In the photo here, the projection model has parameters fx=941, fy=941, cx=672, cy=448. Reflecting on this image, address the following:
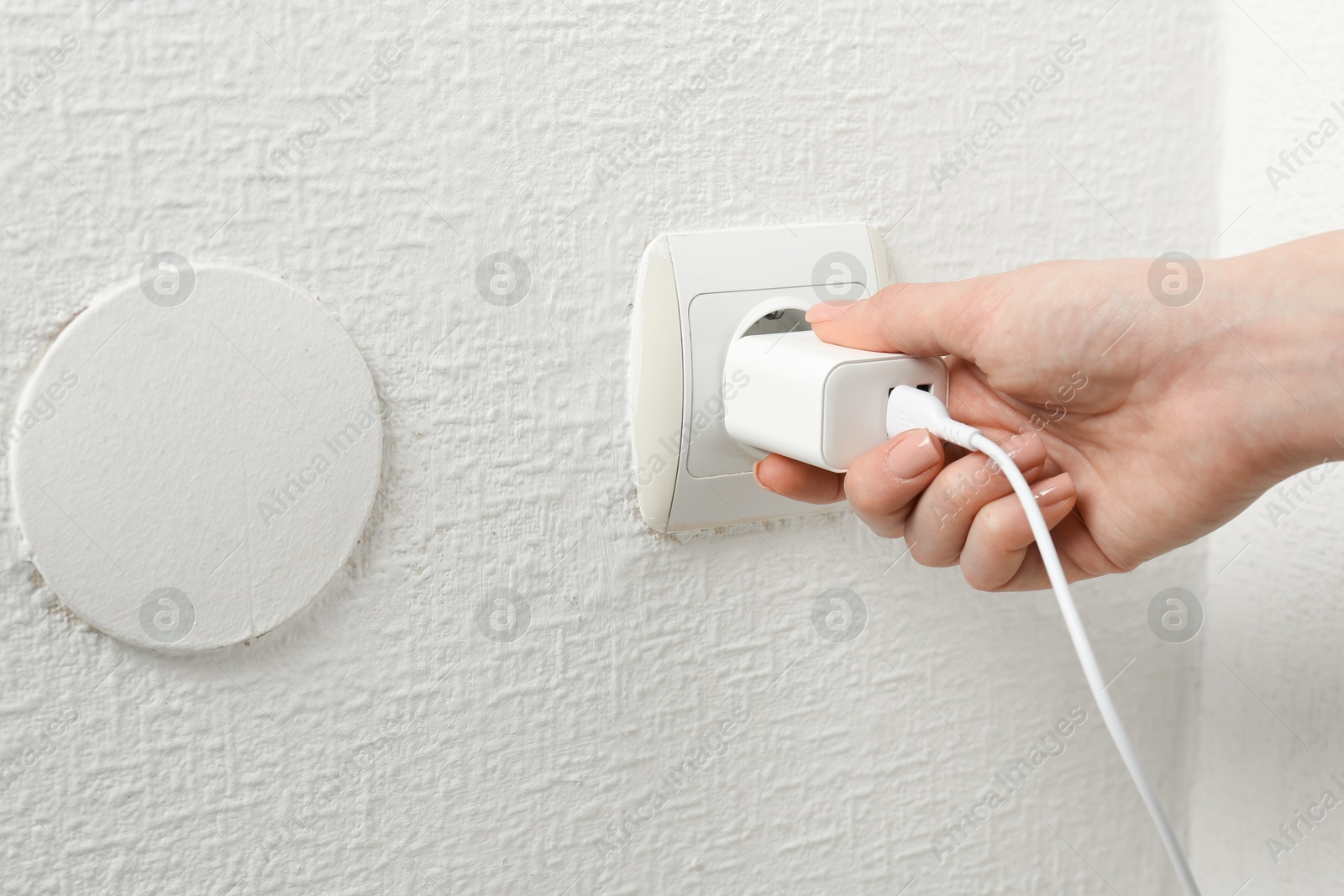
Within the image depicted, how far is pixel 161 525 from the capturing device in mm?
360

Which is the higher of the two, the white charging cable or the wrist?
the wrist

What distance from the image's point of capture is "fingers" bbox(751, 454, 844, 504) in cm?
43

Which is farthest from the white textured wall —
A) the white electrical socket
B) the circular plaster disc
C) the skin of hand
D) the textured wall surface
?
the circular plaster disc

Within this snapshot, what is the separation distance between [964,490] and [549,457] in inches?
7.2

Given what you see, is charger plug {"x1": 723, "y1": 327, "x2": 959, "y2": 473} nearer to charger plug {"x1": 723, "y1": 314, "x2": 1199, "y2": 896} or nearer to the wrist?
charger plug {"x1": 723, "y1": 314, "x2": 1199, "y2": 896}

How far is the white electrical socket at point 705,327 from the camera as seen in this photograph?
427 millimetres

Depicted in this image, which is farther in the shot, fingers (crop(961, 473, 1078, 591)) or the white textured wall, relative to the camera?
the white textured wall

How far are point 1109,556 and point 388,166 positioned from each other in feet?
1.24

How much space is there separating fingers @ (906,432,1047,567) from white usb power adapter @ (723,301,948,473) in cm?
3

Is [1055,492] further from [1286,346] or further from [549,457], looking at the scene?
[549,457]

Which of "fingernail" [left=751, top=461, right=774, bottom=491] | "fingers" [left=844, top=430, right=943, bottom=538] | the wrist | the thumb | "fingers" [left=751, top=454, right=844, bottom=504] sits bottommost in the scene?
"fingernail" [left=751, top=461, right=774, bottom=491]

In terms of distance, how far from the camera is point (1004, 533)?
0.39 metres

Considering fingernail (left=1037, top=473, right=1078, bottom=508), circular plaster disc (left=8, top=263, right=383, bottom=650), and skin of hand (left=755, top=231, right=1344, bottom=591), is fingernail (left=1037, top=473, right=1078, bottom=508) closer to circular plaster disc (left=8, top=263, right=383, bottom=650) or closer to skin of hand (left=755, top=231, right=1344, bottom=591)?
skin of hand (left=755, top=231, right=1344, bottom=591)

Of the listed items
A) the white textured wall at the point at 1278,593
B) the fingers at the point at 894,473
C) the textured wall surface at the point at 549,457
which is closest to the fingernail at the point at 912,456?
the fingers at the point at 894,473
